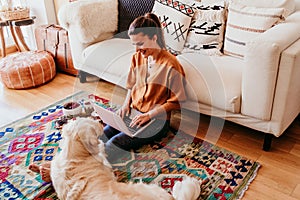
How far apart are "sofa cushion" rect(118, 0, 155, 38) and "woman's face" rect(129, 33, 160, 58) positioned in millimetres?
985

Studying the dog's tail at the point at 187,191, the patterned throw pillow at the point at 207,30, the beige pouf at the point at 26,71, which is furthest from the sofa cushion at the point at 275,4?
the beige pouf at the point at 26,71

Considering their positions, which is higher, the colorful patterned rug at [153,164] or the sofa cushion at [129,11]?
the sofa cushion at [129,11]

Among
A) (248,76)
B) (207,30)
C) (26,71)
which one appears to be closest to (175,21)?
(207,30)

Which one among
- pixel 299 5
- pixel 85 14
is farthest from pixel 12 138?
pixel 299 5

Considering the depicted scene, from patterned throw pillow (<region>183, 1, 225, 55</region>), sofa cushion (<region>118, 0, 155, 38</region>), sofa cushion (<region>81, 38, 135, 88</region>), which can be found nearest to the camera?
patterned throw pillow (<region>183, 1, 225, 55</region>)

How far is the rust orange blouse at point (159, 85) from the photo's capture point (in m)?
1.86

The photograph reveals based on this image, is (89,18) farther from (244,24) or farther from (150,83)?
(244,24)

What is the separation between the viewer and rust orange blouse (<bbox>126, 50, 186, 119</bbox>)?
1.86 metres

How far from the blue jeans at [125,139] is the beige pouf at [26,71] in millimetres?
1189

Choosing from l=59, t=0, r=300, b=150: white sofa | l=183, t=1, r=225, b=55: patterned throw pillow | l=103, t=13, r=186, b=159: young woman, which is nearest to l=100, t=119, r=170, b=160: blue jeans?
l=103, t=13, r=186, b=159: young woman

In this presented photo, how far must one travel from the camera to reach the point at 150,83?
1895 mm

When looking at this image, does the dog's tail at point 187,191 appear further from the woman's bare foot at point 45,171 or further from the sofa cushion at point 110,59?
the sofa cushion at point 110,59

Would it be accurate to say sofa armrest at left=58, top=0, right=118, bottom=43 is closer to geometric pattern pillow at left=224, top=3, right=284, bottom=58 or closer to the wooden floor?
the wooden floor

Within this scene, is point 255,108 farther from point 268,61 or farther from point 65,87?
point 65,87
